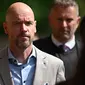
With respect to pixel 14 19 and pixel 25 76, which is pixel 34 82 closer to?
pixel 25 76

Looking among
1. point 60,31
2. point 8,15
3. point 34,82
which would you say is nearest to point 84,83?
point 34,82

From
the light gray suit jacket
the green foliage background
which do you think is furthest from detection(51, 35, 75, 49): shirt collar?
the green foliage background

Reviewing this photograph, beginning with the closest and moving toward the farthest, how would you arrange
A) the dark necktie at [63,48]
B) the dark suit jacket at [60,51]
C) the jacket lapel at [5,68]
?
the jacket lapel at [5,68] < the dark suit jacket at [60,51] < the dark necktie at [63,48]

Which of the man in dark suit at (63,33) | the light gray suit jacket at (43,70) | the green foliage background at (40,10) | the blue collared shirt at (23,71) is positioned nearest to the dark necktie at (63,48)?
the man in dark suit at (63,33)

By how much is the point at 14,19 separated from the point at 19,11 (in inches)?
3.3

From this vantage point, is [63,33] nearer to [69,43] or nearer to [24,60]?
[69,43]

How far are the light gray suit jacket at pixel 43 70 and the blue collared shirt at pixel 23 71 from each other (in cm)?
4

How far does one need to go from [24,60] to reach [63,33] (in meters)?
0.64

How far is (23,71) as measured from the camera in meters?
3.91

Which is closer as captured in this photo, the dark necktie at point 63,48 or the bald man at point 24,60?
the bald man at point 24,60

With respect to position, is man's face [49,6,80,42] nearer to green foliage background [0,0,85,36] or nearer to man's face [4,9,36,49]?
man's face [4,9,36,49]

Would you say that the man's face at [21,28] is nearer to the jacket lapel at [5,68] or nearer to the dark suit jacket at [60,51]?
the jacket lapel at [5,68]

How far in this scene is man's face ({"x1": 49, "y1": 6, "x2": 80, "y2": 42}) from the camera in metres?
4.48

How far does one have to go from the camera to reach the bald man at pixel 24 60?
153 inches
